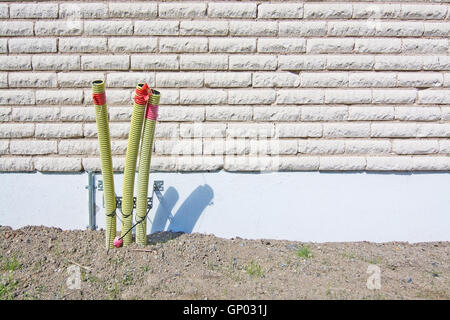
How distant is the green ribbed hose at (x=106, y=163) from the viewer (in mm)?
4039

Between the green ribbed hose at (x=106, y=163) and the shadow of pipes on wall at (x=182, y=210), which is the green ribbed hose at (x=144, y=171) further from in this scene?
the shadow of pipes on wall at (x=182, y=210)

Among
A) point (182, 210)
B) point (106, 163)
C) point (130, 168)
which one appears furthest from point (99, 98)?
point (182, 210)

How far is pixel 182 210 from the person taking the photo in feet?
16.1

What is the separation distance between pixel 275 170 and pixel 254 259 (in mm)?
1028

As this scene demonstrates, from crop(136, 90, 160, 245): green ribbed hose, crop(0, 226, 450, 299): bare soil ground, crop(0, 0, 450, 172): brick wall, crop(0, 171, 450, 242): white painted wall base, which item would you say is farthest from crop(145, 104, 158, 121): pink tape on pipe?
crop(0, 226, 450, 299): bare soil ground

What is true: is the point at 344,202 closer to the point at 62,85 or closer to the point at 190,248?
the point at 190,248

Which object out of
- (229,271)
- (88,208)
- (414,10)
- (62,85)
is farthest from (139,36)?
(414,10)

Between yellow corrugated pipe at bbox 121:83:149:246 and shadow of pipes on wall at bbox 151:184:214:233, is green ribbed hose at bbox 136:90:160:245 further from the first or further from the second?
shadow of pipes on wall at bbox 151:184:214:233

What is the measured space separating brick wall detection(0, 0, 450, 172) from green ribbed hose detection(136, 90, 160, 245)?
0.47 m

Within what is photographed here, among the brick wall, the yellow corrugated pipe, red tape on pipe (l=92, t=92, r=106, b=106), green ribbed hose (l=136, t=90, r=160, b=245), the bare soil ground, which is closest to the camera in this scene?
the bare soil ground

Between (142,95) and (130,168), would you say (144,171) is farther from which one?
(142,95)

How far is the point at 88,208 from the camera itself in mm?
4879

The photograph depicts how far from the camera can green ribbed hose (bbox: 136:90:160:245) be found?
4203mm

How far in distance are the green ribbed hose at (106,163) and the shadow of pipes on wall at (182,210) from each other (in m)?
0.61
